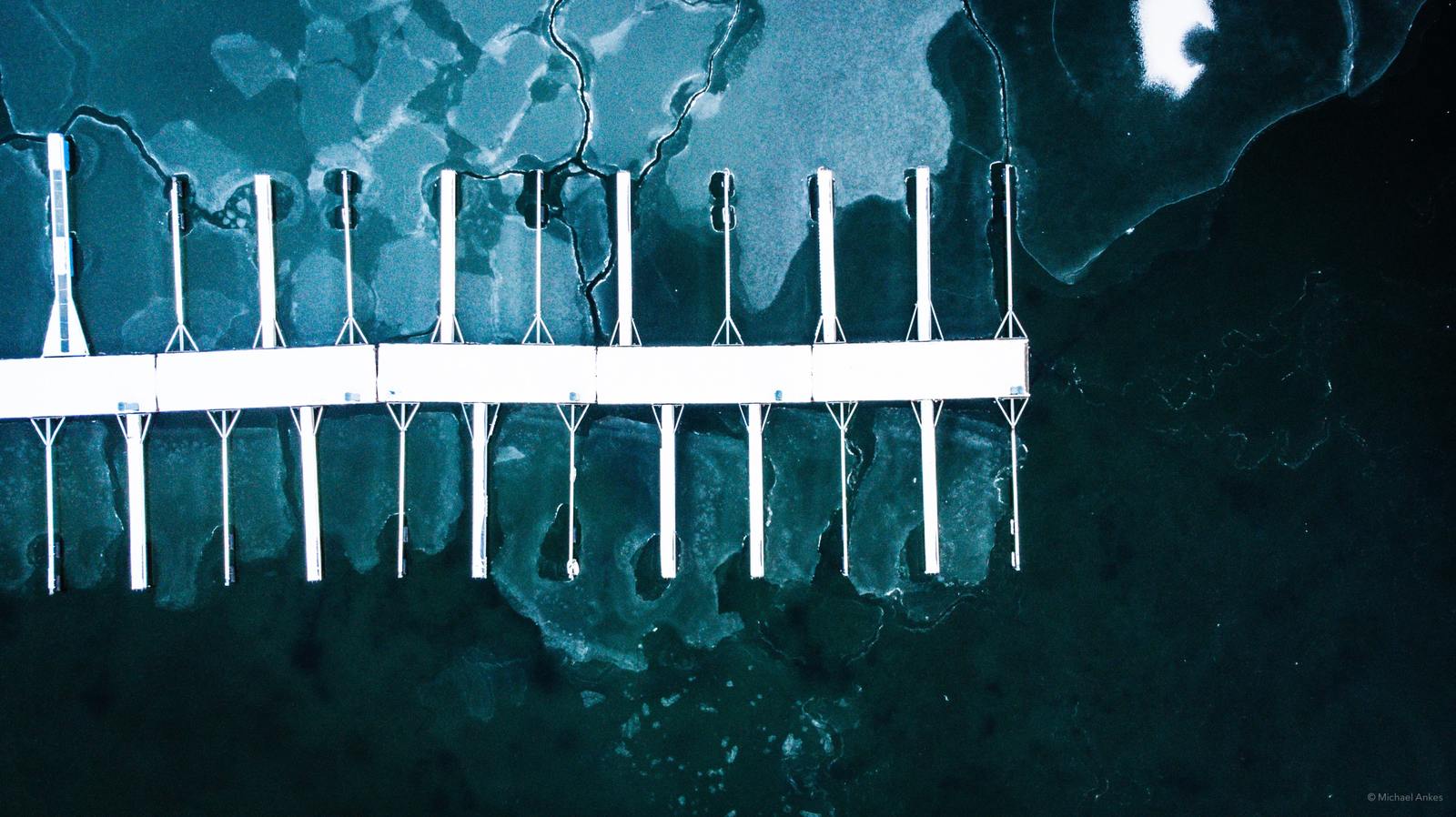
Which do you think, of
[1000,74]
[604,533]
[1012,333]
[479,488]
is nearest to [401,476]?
[479,488]

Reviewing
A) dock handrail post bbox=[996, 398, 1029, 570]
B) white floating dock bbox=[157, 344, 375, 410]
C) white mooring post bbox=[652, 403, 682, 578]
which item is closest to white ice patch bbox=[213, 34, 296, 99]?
white floating dock bbox=[157, 344, 375, 410]

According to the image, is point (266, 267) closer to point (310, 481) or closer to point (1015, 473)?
point (310, 481)

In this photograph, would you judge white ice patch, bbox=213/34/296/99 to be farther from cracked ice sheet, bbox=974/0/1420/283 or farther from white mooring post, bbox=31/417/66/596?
cracked ice sheet, bbox=974/0/1420/283

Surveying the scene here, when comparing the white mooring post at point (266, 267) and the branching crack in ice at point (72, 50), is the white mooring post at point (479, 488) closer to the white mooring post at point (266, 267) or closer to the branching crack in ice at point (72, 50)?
the white mooring post at point (266, 267)

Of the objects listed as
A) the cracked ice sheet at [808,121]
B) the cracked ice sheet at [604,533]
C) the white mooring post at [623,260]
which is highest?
the cracked ice sheet at [808,121]

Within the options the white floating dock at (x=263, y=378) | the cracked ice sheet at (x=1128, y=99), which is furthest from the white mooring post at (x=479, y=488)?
the cracked ice sheet at (x=1128, y=99)

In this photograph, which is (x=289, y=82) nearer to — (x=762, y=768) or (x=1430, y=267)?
(x=762, y=768)
